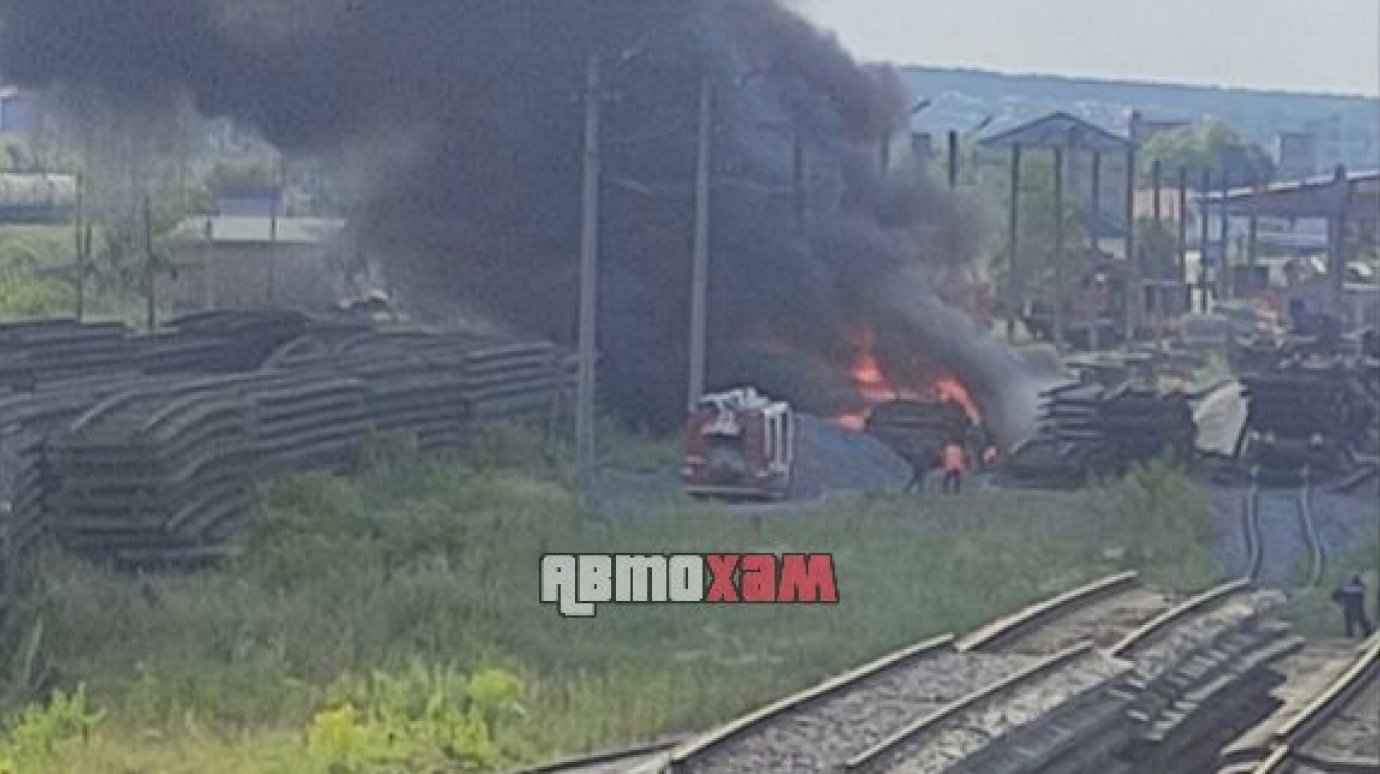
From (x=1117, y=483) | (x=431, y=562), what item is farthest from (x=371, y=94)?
(x=431, y=562)

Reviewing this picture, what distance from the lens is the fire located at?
123 ft

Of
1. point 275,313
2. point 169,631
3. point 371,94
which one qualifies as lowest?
point 169,631

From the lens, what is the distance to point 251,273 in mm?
57125

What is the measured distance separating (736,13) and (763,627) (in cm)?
2512

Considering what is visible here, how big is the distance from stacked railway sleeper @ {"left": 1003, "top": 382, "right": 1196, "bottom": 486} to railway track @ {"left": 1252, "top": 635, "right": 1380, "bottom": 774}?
644 inches

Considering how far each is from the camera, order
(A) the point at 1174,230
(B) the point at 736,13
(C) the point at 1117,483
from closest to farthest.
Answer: (C) the point at 1117,483 → (B) the point at 736,13 → (A) the point at 1174,230

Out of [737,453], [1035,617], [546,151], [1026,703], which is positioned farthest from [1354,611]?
[546,151]

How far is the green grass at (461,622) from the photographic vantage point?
15383 millimetres

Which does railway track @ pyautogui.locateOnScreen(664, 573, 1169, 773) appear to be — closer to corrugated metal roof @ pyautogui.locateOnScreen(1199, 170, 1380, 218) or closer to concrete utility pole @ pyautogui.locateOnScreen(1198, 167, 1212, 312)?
corrugated metal roof @ pyautogui.locateOnScreen(1199, 170, 1380, 218)

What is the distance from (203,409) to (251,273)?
108ft

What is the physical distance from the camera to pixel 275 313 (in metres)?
38.9

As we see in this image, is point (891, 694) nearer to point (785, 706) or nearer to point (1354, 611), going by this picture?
Result: point (785, 706)

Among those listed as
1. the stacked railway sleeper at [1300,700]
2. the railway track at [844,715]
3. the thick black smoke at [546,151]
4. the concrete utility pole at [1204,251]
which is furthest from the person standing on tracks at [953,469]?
the concrete utility pole at [1204,251]

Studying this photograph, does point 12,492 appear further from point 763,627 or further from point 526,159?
point 526,159
